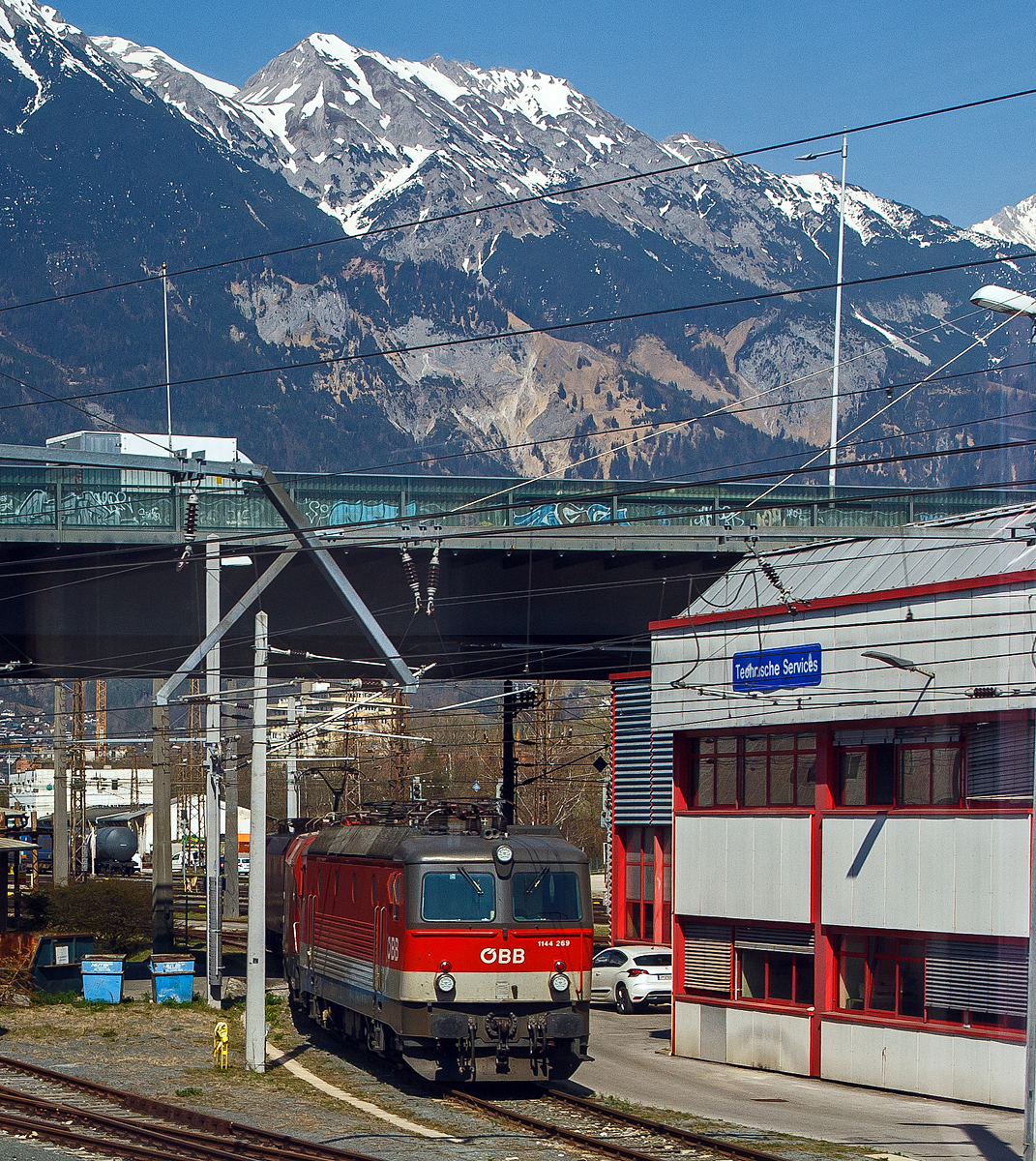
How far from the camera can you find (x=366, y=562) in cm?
3472

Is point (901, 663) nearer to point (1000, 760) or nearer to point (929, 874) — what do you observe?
point (1000, 760)

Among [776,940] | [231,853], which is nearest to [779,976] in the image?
[776,940]

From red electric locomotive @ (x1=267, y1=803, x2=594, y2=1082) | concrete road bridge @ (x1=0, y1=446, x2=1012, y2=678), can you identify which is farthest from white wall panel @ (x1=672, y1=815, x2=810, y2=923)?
concrete road bridge @ (x1=0, y1=446, x2=1012, y2=678)

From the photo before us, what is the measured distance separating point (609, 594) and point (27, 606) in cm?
1356

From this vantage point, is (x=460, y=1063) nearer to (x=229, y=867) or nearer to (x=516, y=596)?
(x=516, y=596)

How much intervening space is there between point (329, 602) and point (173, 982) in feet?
29.5

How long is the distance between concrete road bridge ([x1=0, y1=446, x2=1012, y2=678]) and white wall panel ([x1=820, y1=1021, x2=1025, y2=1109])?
30.7 ft

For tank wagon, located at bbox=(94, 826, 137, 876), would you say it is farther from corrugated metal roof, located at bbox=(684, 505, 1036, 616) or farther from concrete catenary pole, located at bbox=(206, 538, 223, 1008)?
corrugated metal roof, located at bbox=(684, 505, 1036, 616)

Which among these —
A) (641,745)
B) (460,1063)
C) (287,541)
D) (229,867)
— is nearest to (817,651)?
(460,1063)

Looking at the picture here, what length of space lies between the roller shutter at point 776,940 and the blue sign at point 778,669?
4074 millimetres

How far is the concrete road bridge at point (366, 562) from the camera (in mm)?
32656

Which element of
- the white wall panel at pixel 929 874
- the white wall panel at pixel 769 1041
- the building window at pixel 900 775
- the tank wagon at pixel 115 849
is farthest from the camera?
the tank wagon at pixel 115 849

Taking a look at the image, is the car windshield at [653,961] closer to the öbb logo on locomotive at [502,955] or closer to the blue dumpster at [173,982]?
the blue dumpster at [173,982]

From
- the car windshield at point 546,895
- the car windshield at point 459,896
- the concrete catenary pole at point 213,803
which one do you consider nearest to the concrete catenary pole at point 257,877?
the car windshield at point 459,896
